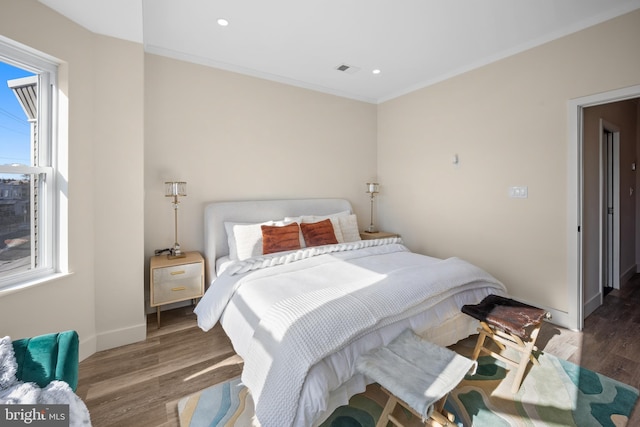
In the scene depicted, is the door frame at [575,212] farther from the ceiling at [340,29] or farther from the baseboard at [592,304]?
the ceiling at [340,29]

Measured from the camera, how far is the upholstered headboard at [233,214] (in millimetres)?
3197

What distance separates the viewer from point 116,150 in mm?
2488

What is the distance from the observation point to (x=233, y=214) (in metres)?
3.35

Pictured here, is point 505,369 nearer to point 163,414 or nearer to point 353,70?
point 163,414

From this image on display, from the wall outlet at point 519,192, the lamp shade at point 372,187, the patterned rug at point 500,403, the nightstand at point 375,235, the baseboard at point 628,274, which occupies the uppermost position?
the lamp shade at point 372,187

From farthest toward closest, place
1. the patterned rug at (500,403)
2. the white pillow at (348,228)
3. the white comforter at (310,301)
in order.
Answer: the white pillow at (348,228) < the patterned rug at (500,403) < the white comforter at (310,301)

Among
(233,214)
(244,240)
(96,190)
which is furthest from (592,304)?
(96,190)

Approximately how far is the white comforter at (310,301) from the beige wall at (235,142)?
4.07 feet

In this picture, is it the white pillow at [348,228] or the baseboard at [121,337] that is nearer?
the baseboard at [121,337]

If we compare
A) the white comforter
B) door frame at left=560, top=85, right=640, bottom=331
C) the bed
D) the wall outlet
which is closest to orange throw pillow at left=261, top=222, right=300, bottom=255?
the bed

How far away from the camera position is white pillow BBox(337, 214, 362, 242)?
3.75m

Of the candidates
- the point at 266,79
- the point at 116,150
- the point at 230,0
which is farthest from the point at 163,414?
the point at 266,79

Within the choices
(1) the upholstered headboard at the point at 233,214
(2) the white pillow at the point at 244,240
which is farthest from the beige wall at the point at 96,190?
(2) the white pillow at the point at 244,240

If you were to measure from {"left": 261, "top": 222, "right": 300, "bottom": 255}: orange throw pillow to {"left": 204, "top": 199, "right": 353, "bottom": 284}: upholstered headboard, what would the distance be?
0.43 meters
